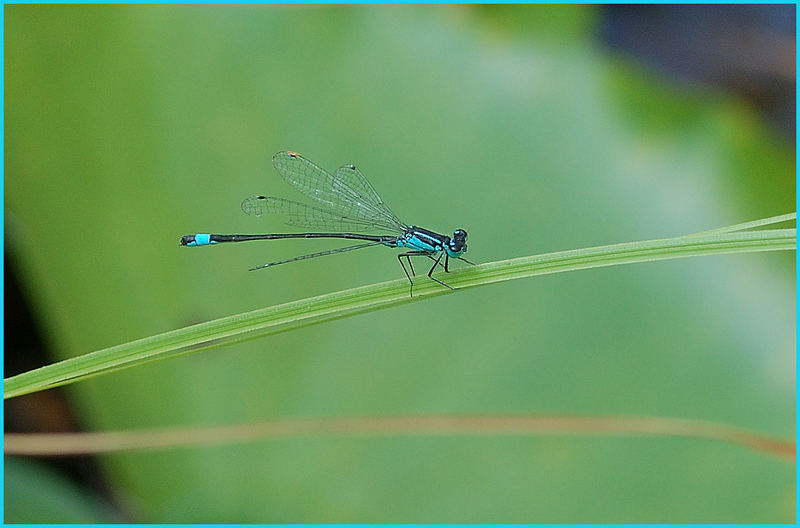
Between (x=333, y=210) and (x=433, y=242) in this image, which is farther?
(x=333, y=210)

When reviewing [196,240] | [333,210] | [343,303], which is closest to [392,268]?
[333,210]

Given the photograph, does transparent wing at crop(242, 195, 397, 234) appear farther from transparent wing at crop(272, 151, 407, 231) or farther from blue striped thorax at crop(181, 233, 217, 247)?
blue striped thorax at crop(181, 233, 217, 247)

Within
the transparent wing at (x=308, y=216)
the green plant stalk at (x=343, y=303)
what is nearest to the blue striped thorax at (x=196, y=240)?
the transparent wing at (x=308, y=216)

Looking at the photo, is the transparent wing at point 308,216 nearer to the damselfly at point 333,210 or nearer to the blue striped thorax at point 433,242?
the damselfly at point 333,210

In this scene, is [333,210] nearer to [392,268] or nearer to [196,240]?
[392,268]

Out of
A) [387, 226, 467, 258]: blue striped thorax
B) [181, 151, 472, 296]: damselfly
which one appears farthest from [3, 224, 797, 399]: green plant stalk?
[181, 151, 472, 296]: damselfly

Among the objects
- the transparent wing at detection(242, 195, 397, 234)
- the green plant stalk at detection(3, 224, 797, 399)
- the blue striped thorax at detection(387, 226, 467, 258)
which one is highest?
the transparent wing at detection(242, 195, 397, 234)
